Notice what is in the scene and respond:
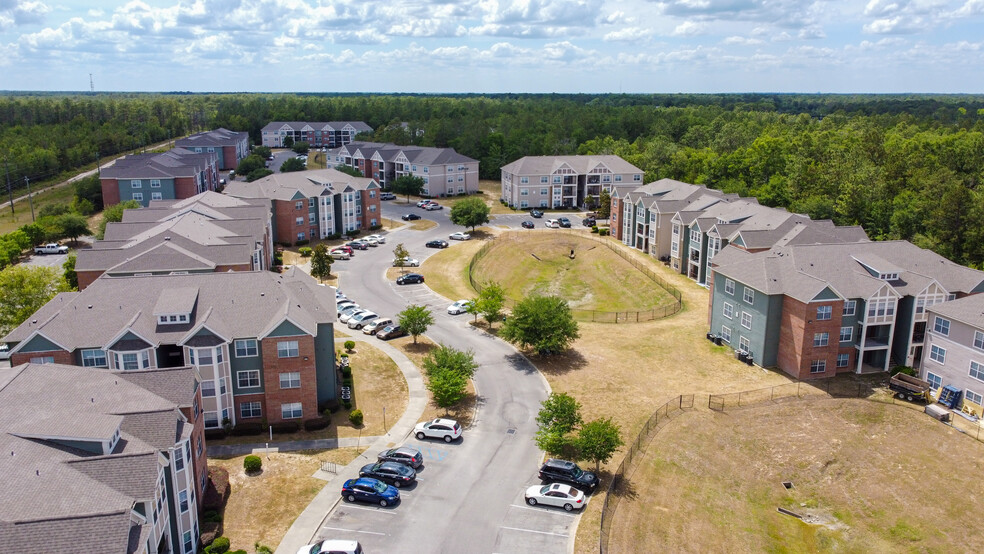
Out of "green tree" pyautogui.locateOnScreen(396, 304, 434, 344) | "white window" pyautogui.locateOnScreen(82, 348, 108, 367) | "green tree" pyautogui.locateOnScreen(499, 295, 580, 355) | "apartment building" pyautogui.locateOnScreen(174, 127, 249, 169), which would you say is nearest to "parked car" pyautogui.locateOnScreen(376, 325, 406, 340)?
"green tree" pyautogui.locateOnScreen(396, 304, 434, 344)

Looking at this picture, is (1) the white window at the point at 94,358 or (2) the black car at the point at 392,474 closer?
(2) the black car at the point at 392,474

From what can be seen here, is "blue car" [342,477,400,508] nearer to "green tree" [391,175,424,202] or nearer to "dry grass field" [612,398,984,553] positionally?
"dry grass field" [612,398,984,553]

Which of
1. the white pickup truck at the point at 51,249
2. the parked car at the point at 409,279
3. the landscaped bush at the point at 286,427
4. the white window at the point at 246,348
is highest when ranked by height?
the white window at the point at 246,348

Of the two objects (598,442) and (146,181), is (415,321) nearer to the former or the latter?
(598,442)

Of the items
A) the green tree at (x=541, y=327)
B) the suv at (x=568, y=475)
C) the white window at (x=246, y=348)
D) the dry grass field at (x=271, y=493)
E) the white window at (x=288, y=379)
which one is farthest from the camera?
the green tree at (x=541, y=327)

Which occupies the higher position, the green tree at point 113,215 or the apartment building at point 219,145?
the apartment building at point 219,145

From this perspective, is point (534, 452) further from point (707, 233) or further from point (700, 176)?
point (700, 176)

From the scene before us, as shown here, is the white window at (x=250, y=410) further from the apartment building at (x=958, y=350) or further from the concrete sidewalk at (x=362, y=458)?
the apartment building at (x=958, y=350)

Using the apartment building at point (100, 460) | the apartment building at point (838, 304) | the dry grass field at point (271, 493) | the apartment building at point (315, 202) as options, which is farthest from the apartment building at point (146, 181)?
the apartment building at point (838, 304)
